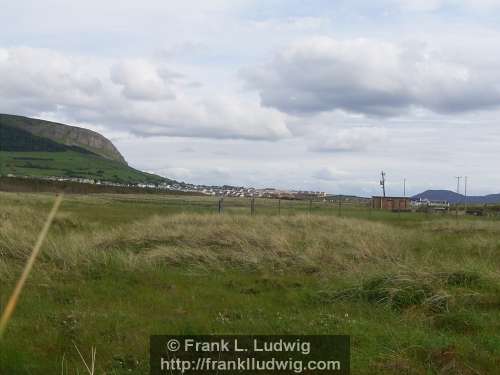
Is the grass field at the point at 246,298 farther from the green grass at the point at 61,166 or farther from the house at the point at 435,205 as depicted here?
the green grass at the point at 61,166

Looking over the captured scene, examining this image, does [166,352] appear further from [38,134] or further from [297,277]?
[38,134]

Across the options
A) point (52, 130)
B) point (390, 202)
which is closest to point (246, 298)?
point (390, 202)

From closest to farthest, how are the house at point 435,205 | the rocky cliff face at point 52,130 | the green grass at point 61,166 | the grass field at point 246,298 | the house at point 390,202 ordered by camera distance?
the grass field at point 246,298
the house at point 435,205
the house at point 390,202
the green grass at point 61,166
the rocky cliff face at point 52,130

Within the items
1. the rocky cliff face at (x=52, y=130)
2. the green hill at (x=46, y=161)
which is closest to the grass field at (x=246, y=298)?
the green hill at (x=46, y=161)

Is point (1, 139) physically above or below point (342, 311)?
above

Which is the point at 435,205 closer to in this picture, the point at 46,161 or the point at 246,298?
the point at 246,298

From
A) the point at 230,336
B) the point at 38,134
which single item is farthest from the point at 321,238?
the point at 38,134

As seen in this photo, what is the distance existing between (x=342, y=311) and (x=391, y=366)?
7.78ft

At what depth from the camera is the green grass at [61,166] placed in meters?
116

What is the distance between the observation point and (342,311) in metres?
7.41

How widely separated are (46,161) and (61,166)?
717 cm

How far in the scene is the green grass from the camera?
380 feet

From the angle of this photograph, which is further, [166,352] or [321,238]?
[321,238]

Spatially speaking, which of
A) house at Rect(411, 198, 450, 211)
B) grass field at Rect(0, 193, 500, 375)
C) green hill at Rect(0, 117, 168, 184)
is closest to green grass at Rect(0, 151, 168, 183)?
green hill at Rect(0, 117, 168, 184)
